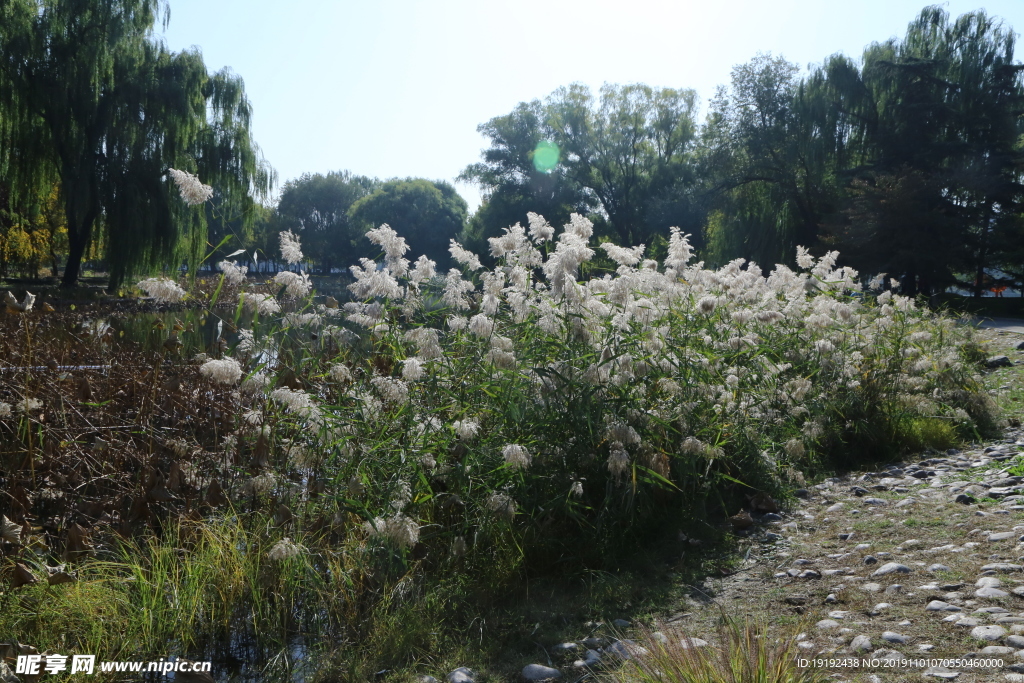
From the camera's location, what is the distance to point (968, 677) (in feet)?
7.55

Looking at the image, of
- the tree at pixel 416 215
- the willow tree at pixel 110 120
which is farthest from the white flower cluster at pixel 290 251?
the tree at pixel 416 215

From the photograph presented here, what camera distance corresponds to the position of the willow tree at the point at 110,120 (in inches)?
699

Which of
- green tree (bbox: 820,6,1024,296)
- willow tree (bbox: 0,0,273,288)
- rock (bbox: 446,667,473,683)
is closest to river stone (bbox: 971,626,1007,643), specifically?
rock (bbox: 446,667,473,683)

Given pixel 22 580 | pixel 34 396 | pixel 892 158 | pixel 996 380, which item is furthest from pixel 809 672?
pixel 892 158

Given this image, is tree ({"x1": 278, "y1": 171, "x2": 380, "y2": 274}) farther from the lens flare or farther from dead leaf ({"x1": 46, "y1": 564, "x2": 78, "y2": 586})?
dead leaf ({"x1": 46, "y1": 564, "x2": 78, "y2": 586})

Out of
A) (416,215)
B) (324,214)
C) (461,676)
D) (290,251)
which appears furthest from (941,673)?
(324,214)

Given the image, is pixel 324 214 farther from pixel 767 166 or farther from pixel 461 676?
pixel 461 676

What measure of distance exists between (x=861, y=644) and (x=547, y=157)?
40.8 m

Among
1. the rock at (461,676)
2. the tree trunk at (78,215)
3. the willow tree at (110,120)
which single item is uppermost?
the willow tree at (110,120)

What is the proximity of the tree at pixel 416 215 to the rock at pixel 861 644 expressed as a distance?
2575 inches

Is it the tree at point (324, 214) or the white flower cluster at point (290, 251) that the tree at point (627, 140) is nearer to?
the tree at point (324, 214)

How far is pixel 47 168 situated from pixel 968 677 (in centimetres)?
2182

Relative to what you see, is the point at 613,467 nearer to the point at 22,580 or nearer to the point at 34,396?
the point at 22,580

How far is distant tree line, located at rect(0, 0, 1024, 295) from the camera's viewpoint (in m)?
18.3
